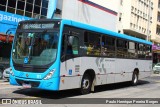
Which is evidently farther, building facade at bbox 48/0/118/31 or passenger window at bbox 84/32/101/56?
building facade at bbox 48/0/118/31

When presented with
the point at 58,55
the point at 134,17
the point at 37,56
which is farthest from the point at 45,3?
the point at 134,17

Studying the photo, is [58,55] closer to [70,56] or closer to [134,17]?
[70,56]

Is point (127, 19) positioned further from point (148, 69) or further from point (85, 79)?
point (85, 79)

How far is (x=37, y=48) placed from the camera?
1208 cm

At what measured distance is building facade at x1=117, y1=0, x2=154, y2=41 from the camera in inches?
2126

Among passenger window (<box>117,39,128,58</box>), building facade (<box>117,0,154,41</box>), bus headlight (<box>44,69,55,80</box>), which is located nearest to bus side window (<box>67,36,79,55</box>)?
bus headlight (<box>44,69,55,80</box>)

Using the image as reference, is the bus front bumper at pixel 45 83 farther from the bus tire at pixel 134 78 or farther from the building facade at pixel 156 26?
the building facade at pixel 156 26

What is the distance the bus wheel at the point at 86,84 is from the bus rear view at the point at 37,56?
2.13 metres

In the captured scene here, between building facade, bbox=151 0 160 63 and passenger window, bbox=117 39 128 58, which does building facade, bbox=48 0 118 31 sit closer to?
building facade, bbox=151 0 160 63

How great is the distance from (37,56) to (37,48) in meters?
0.29

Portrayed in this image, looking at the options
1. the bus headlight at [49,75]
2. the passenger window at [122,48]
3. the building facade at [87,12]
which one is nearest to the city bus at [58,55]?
the bus headlight at [49,75]

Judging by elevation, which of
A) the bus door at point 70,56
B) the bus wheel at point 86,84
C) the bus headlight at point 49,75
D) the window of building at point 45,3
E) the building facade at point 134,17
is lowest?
the bus wheel at point 86,84

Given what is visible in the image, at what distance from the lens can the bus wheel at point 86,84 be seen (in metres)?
13.7

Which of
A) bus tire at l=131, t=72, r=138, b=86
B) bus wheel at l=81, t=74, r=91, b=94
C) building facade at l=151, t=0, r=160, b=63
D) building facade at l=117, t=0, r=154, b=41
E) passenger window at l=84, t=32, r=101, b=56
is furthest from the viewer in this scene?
building facade at l=151, t=0, r=160, b=63
